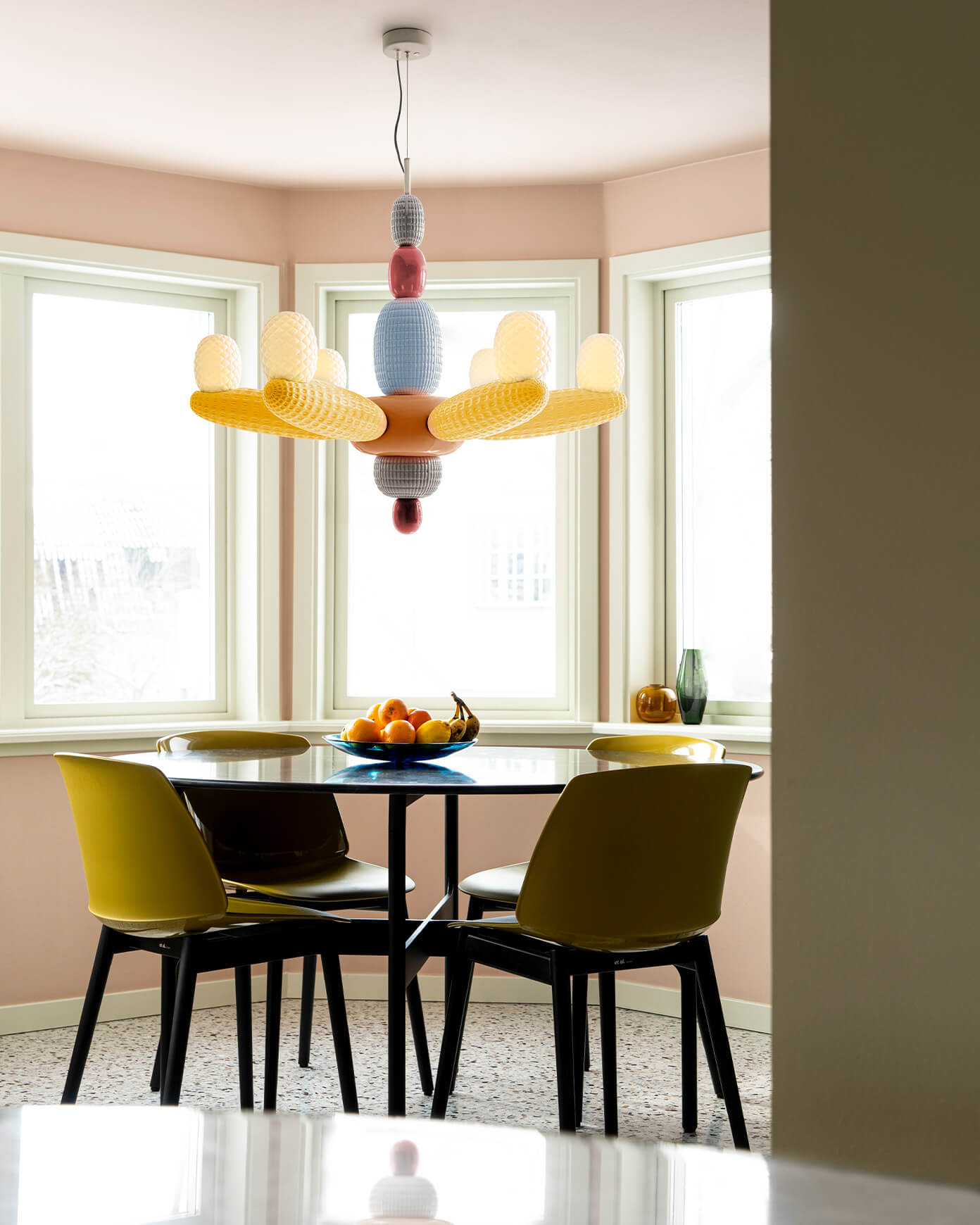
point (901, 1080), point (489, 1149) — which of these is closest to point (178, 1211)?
point (489, 1149)

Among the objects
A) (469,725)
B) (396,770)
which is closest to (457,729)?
(469,725)

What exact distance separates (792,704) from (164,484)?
341 centimetres

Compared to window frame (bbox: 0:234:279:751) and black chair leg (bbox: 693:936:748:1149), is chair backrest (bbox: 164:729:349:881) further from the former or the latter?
black chair leg (bbox: 693:936:748:1149)

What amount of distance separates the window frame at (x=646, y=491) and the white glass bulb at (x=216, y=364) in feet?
5.36

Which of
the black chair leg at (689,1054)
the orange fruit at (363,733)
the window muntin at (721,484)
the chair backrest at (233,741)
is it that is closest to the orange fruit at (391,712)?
the orange fruit at (363,733)

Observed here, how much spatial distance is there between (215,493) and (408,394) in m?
1.65

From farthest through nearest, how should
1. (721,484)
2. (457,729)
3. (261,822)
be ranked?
(721,484), (261,822), (457,729)

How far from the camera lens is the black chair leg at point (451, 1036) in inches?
91.0

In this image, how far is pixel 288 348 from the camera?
2.21 m

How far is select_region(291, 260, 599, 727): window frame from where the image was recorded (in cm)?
385

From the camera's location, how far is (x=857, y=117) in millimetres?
777

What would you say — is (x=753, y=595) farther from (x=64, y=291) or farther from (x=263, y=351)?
(x=64, y=291)

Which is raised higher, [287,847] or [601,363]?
[601,363]

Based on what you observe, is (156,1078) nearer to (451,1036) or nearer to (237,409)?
(451,1036)
